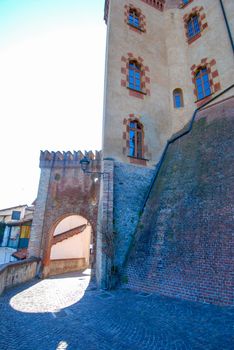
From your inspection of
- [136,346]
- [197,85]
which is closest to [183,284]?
[136,346]

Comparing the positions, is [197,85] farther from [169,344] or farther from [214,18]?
[169,344]

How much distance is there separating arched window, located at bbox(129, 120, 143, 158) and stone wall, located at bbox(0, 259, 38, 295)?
8.05 m

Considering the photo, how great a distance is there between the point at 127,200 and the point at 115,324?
5.48 m

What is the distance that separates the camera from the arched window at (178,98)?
1236 cm

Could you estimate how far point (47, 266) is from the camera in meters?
11.4

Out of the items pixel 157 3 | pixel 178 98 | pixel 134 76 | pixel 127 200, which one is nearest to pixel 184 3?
pixel 157 3

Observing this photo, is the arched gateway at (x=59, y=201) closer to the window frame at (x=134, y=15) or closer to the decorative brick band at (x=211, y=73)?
the decorative brick band at (x=211, y=73)

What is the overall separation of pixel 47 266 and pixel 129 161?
328 inches

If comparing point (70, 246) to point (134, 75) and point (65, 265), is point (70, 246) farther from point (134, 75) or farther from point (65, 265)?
point (134, 75)

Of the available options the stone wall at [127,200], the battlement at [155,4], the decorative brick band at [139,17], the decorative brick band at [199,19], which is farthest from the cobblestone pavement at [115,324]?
the battlement at [155,4]

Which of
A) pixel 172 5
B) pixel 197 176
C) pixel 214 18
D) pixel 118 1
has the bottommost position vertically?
pixel 197 176

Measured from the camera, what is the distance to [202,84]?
11.5 meters

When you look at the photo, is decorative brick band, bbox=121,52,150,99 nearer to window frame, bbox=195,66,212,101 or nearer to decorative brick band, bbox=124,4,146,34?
decorative brick band, bbox=124,4,146,34

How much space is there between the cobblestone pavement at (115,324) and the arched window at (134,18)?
17351 mm
